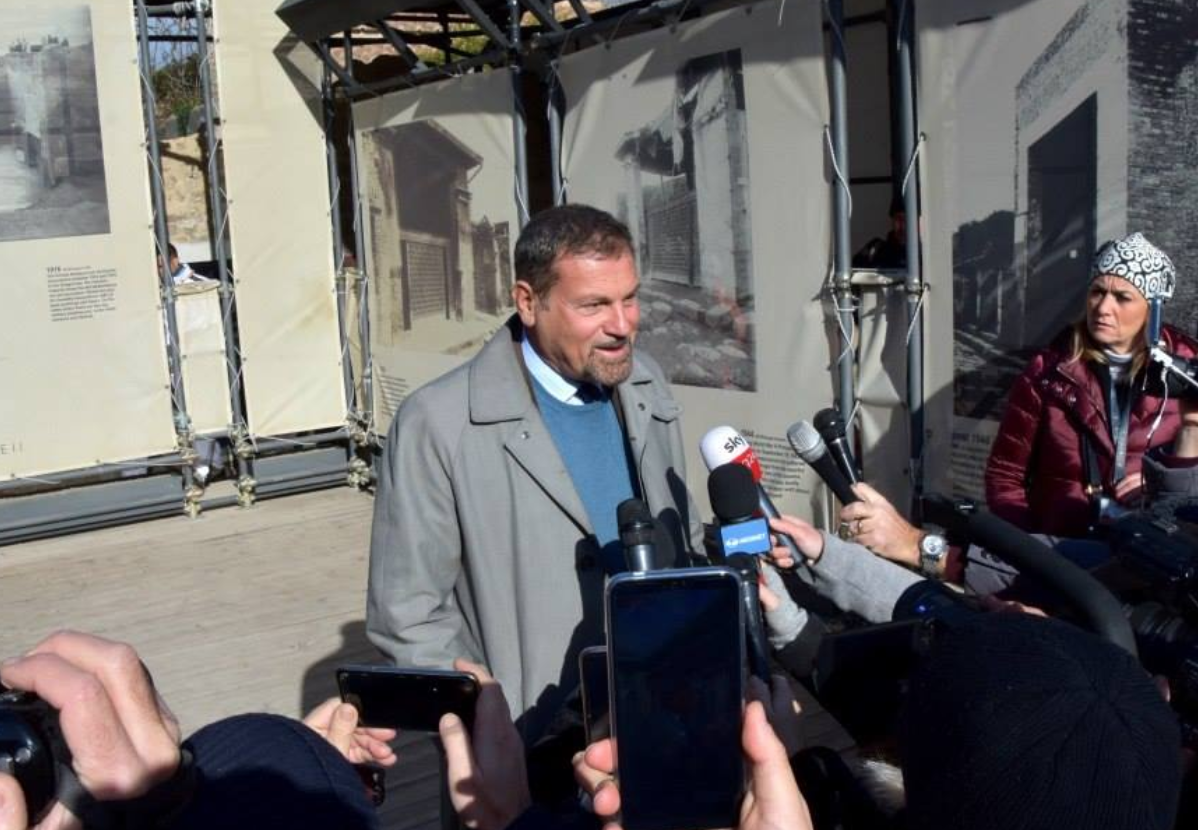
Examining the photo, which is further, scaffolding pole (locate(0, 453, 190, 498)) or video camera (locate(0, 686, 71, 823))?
scaffolding pole (locate(0, 453, 190, 498))

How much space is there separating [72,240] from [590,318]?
626 centimetres

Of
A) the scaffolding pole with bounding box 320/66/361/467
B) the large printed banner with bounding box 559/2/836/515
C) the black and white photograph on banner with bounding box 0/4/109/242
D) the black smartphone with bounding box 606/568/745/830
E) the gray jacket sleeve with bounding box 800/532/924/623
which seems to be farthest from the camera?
the scaffolding pole with bounding box 320/66/361/467

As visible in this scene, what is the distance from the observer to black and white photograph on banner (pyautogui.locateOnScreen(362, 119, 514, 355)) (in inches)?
295

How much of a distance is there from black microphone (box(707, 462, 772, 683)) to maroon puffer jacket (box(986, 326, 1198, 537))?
1736 millimetres

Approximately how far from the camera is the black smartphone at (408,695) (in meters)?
2.03

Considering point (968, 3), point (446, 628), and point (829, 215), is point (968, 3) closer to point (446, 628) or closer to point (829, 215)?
point (829, 215)

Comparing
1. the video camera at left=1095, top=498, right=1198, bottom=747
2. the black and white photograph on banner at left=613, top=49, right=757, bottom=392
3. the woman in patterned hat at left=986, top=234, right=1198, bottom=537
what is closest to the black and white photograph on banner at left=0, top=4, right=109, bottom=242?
the black and white photograph on banner at left=613, top=49, right=757, bottom=392

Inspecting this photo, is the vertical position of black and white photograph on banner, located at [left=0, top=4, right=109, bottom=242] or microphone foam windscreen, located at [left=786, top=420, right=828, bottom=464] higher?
black and white photograph on banner, located at [left=0, top=4, right=109, bottom=242]

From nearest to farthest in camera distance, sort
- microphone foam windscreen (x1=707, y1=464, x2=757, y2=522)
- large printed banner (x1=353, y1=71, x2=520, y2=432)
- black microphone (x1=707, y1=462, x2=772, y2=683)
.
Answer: black microphone (x1=707, y1=462, x2=772, y2=683), microphone foam windscreen (x1=707, y1=464, x2=757, y2=522), large printed banner (x1=353, y1=71, x2=520, y2=432)

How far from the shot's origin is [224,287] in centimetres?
893

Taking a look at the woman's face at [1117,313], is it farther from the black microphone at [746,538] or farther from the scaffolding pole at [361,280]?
the scaffolding pole at [361,280]

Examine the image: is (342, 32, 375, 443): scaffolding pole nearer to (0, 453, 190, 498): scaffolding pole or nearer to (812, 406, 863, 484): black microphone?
(0, 453, 190, 498): scaffolding pole

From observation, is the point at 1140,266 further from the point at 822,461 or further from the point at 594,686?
the point at 594,686

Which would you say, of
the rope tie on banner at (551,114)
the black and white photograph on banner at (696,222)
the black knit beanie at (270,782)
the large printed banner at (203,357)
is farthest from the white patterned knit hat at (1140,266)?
the large printed banner at (203,357)
